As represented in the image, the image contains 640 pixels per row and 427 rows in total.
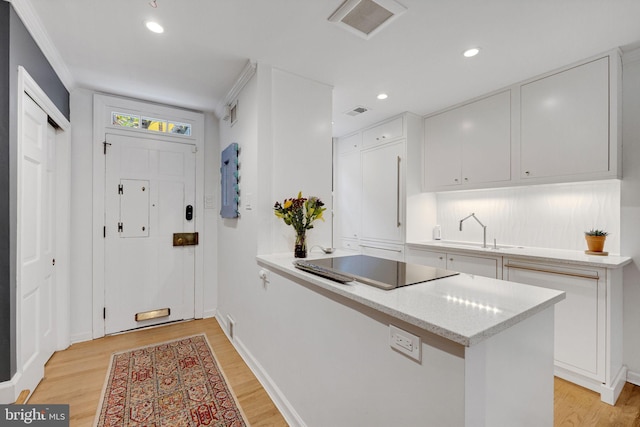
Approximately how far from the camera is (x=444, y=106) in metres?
3.22

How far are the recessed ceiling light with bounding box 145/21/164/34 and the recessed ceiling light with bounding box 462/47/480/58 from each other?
7.14ft

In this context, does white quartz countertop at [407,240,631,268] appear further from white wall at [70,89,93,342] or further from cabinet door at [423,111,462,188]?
white wall at [70,89,93,342]

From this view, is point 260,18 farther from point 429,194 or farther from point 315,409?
point 429,194

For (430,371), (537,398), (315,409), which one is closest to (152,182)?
(315,409)

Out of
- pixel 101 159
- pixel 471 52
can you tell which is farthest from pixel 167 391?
pixel 471 52

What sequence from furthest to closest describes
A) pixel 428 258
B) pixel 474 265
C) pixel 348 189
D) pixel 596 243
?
pixel 348 189 < pixel 428 258 < pixel 474 265 < pixel 596 243

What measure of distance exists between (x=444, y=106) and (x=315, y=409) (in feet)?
10.5

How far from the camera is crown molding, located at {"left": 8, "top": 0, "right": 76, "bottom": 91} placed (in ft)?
5.43

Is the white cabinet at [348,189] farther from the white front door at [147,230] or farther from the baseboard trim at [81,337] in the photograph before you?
the baseboard trim at [81,337]

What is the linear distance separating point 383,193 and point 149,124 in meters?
2.93

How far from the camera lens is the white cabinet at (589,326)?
2.00 meters

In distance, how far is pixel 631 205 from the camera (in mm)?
2168

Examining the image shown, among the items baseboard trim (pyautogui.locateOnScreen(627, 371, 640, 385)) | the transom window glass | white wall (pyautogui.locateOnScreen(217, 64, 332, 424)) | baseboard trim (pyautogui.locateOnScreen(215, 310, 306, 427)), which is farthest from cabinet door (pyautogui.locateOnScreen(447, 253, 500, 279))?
the transom window glass

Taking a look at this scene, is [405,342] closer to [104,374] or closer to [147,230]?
[104,374]
